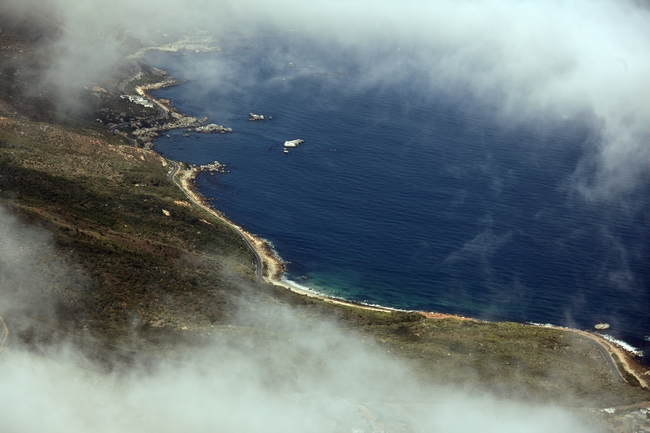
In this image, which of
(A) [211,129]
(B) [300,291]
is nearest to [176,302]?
(B) [300,291]

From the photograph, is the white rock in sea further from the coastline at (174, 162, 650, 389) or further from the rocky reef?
the coastline at (174, 162, 650, 389)

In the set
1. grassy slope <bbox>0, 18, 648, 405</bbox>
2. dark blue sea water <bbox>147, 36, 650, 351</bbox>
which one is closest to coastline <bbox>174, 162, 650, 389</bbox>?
dark blue sea water <bbox>147, 36, 650, 351</bbox>

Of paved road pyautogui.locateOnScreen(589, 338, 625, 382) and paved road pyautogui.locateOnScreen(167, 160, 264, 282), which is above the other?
paved road pyautogui.locateOnScreen(167, 160, 264, 282)

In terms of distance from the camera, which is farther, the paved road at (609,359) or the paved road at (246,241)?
the paved road at (246,241)

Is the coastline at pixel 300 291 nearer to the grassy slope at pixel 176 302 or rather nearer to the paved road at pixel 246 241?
the paved road at pixel 246 241

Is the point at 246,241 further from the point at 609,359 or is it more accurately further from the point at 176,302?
the point at 609,359

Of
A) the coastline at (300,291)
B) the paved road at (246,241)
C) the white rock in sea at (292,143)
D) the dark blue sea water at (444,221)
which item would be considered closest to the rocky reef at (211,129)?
the dark blue sea water at (444,221)

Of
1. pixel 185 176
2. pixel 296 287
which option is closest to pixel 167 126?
pixel 185 176
